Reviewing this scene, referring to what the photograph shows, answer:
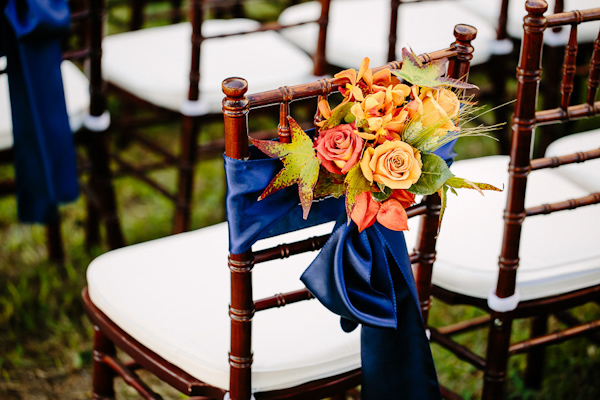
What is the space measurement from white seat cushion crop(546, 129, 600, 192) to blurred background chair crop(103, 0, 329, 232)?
26.7 inches

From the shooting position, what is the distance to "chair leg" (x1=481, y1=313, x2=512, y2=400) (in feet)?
4.52

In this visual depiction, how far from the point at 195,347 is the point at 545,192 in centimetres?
85

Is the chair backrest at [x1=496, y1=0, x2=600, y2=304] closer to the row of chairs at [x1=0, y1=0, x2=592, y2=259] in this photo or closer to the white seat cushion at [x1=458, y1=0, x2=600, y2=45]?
the row of chairs at [x1=0, y1=0, x2=592, y2=259]

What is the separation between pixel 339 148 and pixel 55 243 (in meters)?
1.62

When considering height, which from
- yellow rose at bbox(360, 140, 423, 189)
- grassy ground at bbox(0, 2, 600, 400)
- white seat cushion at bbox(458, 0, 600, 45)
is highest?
yellow rose at bbox(360, 140, 423, 189)

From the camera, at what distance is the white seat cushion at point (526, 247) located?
1.39 metres

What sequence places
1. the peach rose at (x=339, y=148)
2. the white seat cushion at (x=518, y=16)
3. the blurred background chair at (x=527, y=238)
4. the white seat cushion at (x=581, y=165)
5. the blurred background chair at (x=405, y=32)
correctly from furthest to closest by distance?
the white seat cushion at (x=518, y=16), the blurred background chair at (x=405, y=32), the white seat cushion at (x=581, y=165), the blurred background chair at (x=527, y=238), the peach rose at (x=339, y=148)

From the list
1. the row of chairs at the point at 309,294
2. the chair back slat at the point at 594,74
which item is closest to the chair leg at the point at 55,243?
the row of chairs at the point at 309,294

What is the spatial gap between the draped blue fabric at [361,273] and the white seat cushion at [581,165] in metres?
0.66

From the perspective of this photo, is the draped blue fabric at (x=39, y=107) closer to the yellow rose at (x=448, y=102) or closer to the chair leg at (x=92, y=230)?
the chair leg at (x=92, y=230)

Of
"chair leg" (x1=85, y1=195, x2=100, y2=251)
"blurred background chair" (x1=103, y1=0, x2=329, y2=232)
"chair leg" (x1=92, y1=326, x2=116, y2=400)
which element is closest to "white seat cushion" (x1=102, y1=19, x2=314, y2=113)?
"blurred background chair" (x1=103, y1=0, x2=329, y2=232)

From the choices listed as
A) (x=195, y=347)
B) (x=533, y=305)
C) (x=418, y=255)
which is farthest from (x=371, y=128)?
(x=533, y=305)

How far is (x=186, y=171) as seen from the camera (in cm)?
214

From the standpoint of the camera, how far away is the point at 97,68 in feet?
6.34
